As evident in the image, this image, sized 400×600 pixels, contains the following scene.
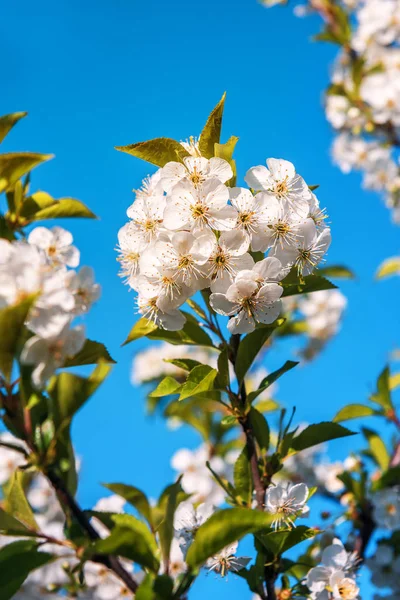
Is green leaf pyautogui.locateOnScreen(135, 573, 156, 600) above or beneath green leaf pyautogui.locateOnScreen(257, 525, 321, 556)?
beneath

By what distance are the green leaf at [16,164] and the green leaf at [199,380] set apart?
0.70 metres

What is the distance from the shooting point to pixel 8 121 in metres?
1.68

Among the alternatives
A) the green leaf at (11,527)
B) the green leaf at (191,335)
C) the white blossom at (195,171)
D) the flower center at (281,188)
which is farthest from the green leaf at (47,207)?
the green leaf at (11,527)

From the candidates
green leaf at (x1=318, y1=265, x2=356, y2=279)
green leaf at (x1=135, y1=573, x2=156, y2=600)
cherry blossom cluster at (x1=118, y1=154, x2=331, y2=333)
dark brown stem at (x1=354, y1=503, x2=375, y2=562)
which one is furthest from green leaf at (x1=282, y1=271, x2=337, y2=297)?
green leaf at (x1=318, y1=265, x2=356, y2=279)

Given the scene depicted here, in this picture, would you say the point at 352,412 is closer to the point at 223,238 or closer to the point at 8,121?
the point at 223,238

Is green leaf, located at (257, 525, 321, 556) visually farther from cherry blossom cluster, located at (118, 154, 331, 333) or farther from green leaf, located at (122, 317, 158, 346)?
green leaf, located at (122, 317, 158, 346)

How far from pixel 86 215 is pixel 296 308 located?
13.4 feet

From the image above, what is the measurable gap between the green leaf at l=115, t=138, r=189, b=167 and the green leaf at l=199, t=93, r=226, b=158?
0.05 metres

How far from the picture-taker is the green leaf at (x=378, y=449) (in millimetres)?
3053

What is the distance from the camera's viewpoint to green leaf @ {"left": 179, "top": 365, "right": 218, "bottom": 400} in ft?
5.19

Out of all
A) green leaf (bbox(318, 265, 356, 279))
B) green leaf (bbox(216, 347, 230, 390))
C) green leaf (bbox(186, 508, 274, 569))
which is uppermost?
green leaf (bbox(318, 265, 356, 279))

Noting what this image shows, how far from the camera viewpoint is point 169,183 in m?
1.60

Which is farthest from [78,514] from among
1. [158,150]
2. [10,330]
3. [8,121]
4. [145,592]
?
[8,121]

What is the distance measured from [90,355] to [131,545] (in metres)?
0.47
